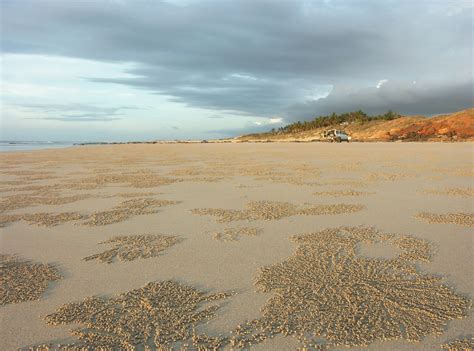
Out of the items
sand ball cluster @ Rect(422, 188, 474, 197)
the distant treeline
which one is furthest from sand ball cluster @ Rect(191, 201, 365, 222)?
the distant treeline

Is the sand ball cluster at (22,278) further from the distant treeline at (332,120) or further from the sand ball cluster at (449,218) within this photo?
the distant treeline at (332,120)

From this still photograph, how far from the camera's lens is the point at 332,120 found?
60.7 m

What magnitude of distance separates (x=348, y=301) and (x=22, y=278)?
88.3 inches

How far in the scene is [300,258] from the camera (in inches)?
113

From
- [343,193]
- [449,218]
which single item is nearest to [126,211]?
[343,193]

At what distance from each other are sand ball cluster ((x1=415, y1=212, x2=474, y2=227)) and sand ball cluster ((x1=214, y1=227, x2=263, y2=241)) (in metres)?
1.95

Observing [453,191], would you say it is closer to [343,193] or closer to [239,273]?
[343,193]

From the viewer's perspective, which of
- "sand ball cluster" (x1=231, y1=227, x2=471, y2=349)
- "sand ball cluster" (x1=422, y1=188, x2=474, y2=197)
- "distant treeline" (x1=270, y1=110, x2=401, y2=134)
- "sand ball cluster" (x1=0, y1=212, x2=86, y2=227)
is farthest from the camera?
"distant treeline" (x1=270, y1=110, x2=401, y2=134)

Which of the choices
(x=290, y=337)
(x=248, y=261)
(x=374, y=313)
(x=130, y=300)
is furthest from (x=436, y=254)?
(x=130, y=300)

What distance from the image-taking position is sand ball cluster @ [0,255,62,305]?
231 centimetres

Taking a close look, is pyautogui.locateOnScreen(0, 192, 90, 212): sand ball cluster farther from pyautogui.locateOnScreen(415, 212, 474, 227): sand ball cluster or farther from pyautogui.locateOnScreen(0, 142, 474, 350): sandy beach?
pyautogui.locateOnScreen(415, 212, 474, 227): sand ball cluster

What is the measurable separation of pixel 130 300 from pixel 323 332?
3.80ft

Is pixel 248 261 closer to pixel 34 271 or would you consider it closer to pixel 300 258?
pixel 300 258

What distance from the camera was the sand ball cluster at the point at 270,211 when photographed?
4327 millimetres
